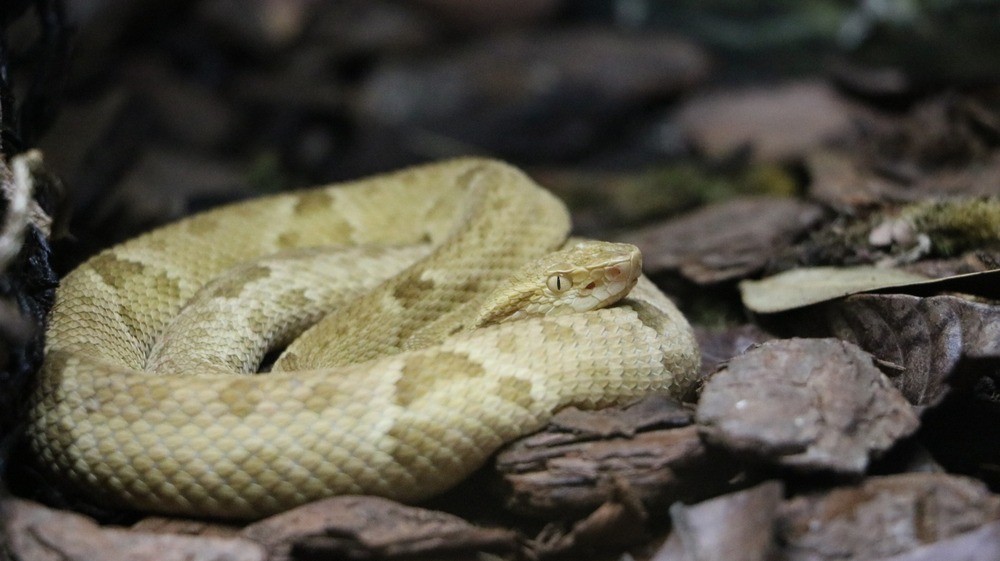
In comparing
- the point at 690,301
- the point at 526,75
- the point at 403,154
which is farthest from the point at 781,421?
the point at 526,75

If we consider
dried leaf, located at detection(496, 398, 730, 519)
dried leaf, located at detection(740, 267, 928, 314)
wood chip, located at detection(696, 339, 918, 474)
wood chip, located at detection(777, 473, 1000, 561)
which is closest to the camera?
wood chip, located at detection(777, 473, 1000, 561)

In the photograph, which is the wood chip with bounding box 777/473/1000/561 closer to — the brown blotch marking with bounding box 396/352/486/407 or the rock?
the rock

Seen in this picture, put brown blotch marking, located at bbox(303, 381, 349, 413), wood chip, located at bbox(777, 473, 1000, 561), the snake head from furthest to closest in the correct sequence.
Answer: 1. the snake head
2. brown blotch marking, located at bbox(303, 381, 349, 413)
3. wood chip, located at bbox(777, 473, 1000, 561)

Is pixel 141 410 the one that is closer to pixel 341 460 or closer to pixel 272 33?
pixel 341 460

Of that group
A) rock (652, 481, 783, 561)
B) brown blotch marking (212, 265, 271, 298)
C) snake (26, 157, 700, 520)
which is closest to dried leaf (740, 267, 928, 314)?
snake (26, 157, 700, 520)

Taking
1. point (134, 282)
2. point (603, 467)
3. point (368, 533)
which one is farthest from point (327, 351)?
point (603, 467)

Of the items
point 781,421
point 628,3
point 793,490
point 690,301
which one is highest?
point 628,3

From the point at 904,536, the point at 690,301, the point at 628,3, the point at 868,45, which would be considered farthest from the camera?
the point at 628,3
